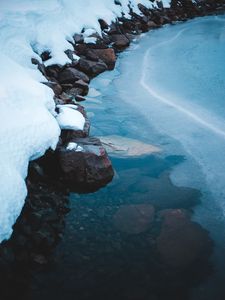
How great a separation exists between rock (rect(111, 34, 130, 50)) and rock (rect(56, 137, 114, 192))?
20.4ft

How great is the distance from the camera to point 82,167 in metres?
3.12

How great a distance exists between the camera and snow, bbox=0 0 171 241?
7.94 feet

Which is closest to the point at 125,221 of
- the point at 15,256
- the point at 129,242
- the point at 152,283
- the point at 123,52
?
the point at 129,242

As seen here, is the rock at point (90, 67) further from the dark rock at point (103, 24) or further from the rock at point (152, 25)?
the rock at point (152, 25)

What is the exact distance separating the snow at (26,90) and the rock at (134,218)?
844 mm

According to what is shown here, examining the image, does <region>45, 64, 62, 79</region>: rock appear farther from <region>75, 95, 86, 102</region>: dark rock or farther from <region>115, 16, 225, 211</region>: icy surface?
<region>115, 16, 225, 211</region>: icy surface

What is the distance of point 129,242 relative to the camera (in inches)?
101

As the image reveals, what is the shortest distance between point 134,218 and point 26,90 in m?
1.85

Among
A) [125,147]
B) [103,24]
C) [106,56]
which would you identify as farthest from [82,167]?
[103,24]

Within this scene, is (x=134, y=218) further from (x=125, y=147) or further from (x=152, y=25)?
(x=152, y=25)

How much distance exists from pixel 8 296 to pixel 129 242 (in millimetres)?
961

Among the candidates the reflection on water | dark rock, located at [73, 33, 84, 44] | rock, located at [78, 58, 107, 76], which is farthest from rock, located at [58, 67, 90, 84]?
the reflection on water

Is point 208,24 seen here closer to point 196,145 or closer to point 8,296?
point 196,145

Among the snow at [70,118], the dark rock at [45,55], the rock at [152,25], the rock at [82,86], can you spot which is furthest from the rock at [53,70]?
the rock at [152,25]
